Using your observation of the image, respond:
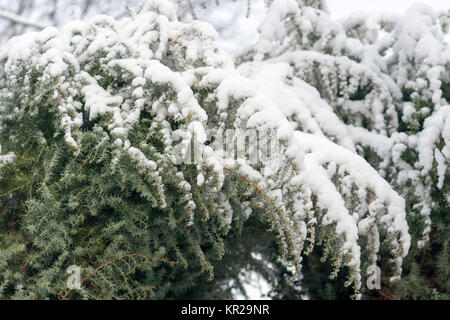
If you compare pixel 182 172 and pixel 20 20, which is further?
pixel 20 20

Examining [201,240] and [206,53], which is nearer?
[201,240]

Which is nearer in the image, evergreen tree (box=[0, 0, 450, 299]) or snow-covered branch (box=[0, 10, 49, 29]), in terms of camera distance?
evergreen tree (box=[0, 0, 450, 299])

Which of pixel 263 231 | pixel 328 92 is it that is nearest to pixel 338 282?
pixel 263 231

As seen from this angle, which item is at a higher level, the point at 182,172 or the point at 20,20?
the point at 20,20

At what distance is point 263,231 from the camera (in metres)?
1.38

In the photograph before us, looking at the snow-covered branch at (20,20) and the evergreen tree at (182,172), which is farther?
the snow-covered branch at (20,20)

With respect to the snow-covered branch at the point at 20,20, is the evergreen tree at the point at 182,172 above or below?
below

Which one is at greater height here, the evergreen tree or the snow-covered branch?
the snow-covered branch
